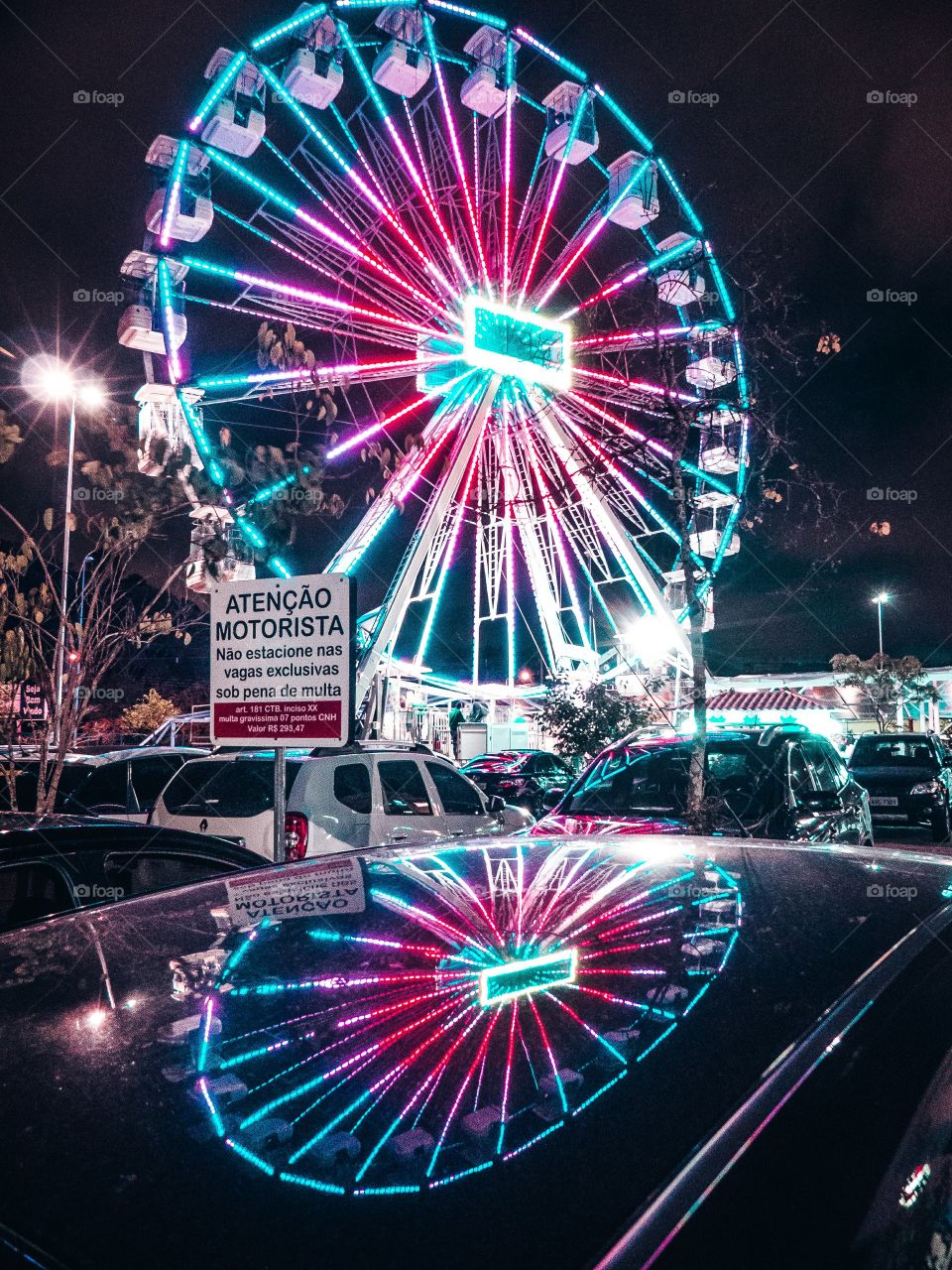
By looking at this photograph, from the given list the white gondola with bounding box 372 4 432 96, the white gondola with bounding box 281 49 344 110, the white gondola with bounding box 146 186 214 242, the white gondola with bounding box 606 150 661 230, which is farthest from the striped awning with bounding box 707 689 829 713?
the white gondola with bounding box 146 186 214 242

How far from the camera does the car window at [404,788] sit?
356 inches

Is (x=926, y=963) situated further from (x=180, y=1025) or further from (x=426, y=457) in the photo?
(x=426, y=457)

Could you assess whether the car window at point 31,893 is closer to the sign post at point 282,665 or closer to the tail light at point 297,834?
the sign post at point 282,665

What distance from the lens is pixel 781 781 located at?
7.41m

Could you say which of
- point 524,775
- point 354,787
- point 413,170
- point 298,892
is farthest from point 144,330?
point 298,892

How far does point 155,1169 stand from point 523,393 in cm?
1926

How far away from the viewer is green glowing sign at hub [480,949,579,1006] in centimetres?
153

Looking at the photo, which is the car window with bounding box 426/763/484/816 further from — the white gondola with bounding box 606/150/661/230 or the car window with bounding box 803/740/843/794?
the white gondola with bounding box 606/150/661/230

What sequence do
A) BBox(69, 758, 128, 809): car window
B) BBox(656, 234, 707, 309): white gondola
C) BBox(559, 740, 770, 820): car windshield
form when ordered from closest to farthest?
BBox(559, 740, 770, 820): car windshield → BBox(656, 234, 707, 309): white gondola → BBox(69, 758, 128, 809): car window

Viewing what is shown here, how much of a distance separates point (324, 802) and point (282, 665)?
3668 millimetres

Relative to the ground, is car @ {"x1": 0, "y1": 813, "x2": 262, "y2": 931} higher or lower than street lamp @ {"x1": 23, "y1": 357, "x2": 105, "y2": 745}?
lower

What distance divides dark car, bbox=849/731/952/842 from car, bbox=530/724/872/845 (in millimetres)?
7633

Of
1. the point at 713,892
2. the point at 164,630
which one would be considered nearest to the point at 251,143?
the point at 164,630

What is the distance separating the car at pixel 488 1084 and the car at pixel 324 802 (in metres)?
6.34
